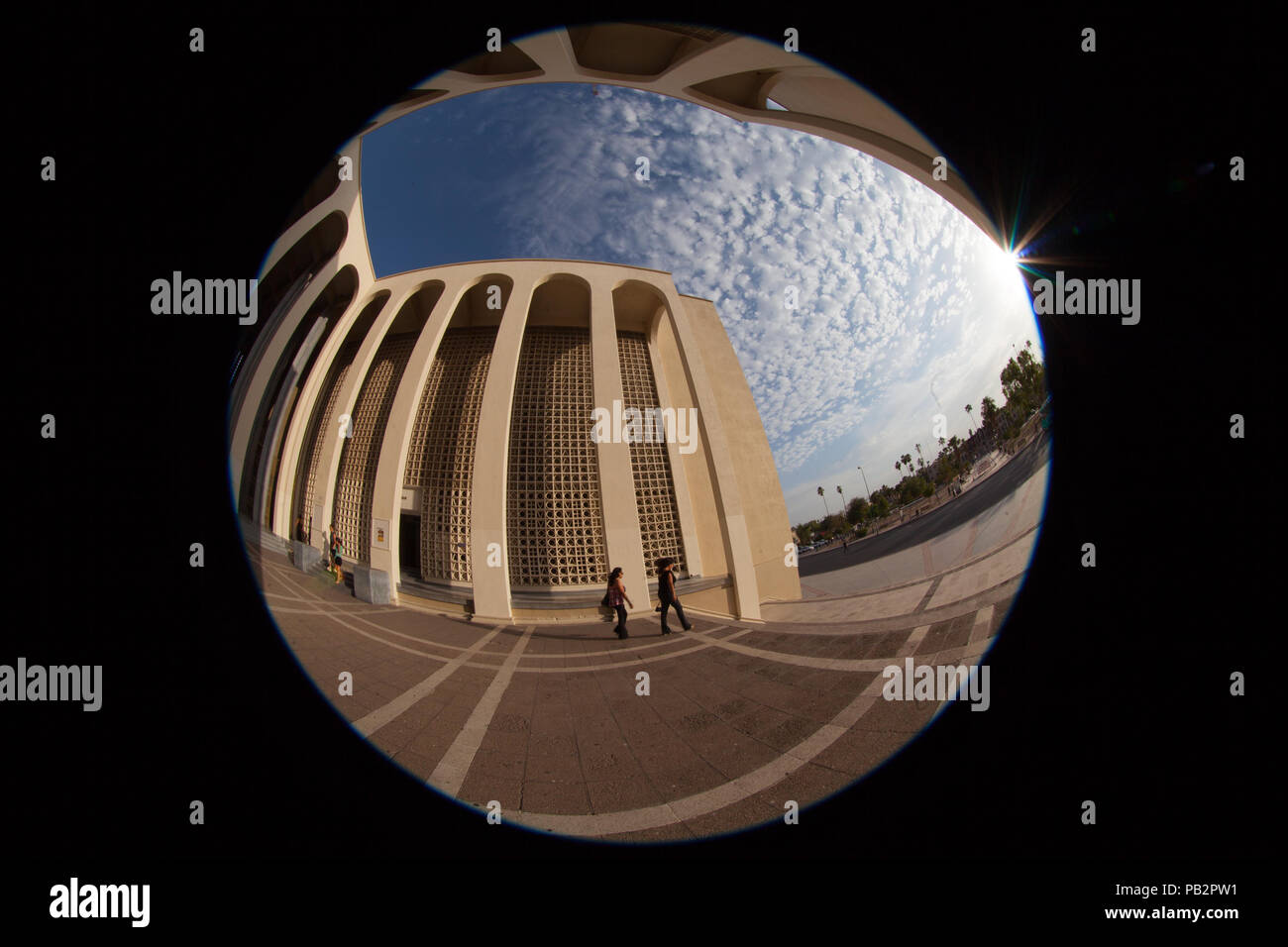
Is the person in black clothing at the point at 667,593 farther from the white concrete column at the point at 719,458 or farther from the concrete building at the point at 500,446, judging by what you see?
the white concrete column at the point at 719,458

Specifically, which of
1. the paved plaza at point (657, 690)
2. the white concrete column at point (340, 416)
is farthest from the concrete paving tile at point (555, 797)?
the white concrete column at point (340, 416)

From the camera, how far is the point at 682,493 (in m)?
1.94

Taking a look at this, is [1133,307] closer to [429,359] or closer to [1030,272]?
[1030,272]

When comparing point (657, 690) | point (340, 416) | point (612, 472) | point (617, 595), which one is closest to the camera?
point (657, 690)

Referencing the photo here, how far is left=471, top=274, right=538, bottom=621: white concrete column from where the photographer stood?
1518 mm

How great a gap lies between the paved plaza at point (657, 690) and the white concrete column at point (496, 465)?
0.11 meters

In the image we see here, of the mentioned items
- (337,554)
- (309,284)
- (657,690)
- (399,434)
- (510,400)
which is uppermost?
(309,284)

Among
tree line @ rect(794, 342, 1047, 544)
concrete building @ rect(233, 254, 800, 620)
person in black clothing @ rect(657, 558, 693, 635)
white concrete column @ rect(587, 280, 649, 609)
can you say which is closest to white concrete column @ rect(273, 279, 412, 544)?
concrete building @ rect(233, 254, 800, 620)

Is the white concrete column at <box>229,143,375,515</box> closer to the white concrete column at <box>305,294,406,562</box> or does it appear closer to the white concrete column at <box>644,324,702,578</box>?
the white concrete column at <box>305,294,406,562</box>

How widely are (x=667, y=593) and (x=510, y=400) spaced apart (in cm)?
98

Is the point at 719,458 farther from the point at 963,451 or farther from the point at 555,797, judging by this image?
the point at 555,797

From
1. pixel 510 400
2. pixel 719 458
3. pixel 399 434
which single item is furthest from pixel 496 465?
pixel 719 458

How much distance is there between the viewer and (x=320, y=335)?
1.70 metres

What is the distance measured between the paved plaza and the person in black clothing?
44mm
